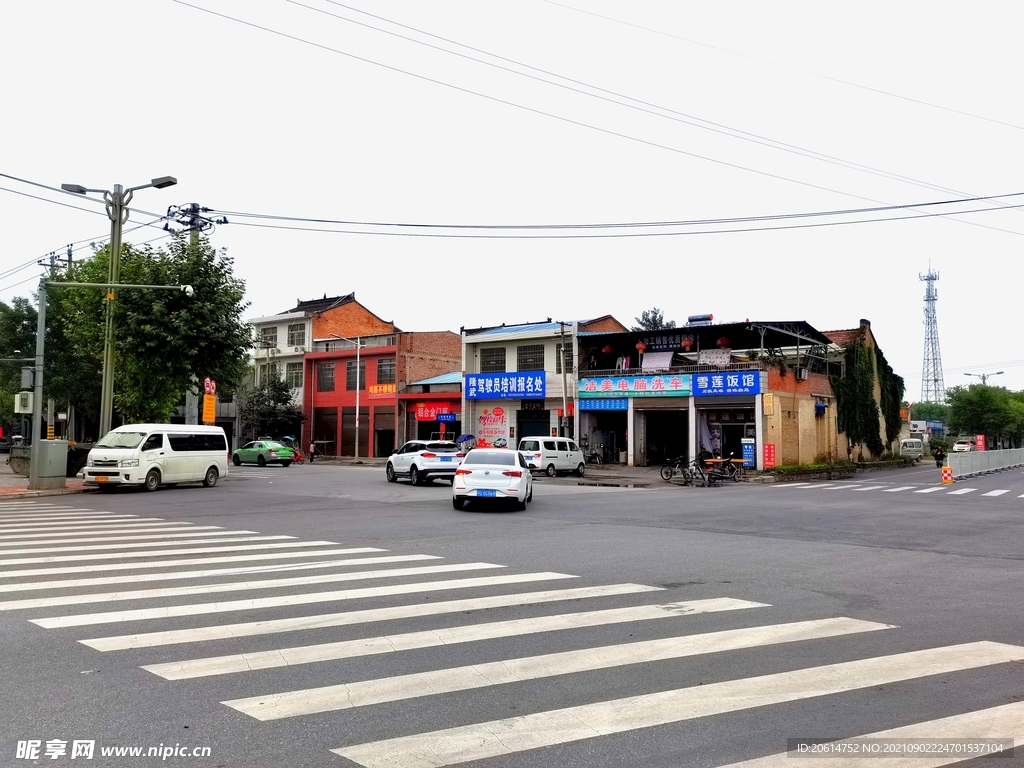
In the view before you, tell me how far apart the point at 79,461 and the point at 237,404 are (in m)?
30.1

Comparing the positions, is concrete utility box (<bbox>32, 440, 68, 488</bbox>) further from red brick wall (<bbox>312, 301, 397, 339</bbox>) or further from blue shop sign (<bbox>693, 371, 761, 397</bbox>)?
red brick wall (<bbox>312, 301, 397, 339</bbox>)

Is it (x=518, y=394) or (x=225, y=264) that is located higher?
(x=225, y=264)

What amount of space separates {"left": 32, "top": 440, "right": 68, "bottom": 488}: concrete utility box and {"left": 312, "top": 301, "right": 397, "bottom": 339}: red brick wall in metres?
34.6

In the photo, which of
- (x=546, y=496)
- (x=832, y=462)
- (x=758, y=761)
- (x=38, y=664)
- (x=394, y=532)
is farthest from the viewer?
(x=832, y=462)

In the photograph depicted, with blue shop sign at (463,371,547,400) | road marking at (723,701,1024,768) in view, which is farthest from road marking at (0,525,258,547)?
blue shop sign at (463,371,547,400)

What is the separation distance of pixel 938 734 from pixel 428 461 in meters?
23.8

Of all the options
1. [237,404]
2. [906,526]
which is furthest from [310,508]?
[237,404]

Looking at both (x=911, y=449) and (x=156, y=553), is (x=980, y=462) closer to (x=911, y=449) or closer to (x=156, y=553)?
(x=911, y=449)

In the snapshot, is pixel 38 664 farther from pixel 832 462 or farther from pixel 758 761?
pixel 832 462

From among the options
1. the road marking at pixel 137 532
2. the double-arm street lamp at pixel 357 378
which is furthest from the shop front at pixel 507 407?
the road marking at pixel 137 532

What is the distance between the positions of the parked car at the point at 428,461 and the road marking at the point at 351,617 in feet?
63.1

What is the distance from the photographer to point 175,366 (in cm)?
2984

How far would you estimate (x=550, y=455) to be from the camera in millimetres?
36094

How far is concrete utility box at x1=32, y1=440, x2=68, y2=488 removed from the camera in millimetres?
23516
